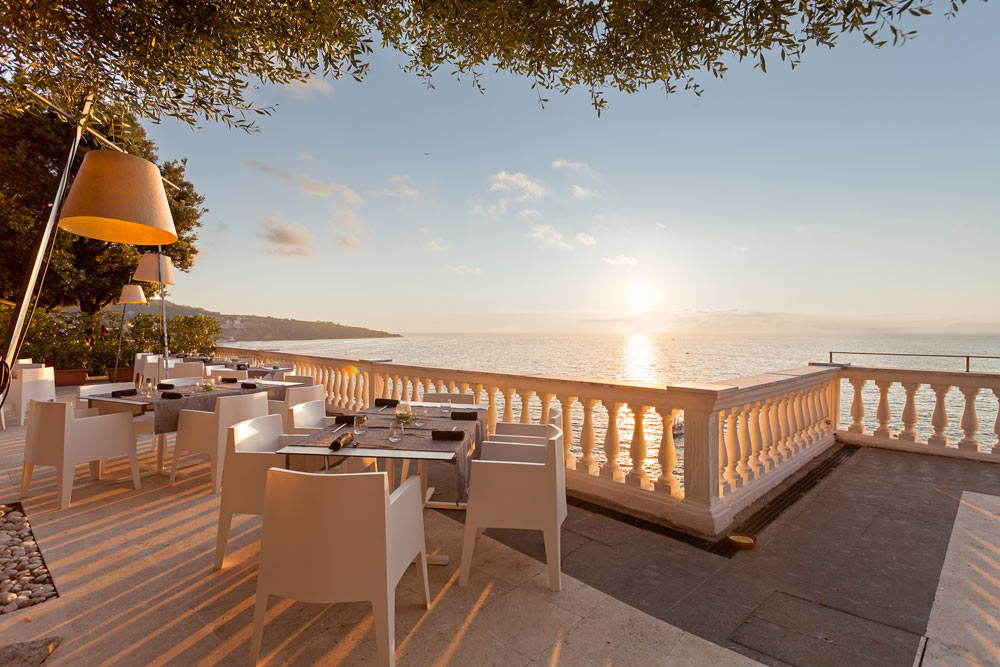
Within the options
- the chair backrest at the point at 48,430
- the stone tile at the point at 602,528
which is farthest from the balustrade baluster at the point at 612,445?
the chair backrest at the point at 48,430

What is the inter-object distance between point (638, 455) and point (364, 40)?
11.7 ft

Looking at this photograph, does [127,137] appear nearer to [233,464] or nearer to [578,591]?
[233,464]

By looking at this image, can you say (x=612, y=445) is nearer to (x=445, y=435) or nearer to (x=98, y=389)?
(x=445, y=435)

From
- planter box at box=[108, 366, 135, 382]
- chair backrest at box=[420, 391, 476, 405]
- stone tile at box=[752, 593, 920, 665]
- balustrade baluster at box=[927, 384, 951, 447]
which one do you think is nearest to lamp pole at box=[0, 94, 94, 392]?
stone tile at box=[752, 593, 920, 665]

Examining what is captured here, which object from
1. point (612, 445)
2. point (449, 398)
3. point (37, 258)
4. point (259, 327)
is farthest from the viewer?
point (259, 327)

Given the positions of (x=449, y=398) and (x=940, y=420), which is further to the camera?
(x=940, y=420)

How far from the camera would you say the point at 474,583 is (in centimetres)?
233

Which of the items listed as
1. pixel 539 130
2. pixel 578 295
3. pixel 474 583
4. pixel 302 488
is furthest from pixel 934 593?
pixel 578 295

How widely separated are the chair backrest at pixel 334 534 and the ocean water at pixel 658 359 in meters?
2.35

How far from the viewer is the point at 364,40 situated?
3025mm

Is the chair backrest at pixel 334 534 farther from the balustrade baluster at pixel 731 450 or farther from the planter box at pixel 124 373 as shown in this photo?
the planter box at pixel 124 373

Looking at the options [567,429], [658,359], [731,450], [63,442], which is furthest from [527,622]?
[658,359]

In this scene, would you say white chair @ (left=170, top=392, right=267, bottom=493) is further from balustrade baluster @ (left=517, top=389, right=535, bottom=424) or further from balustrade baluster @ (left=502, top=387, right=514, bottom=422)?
balustrade baluster @ (left=517, top=389, right=535, bottom=424)

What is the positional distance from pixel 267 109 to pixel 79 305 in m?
16.6
